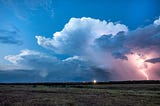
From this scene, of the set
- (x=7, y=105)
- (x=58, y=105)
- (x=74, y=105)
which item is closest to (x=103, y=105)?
(x=74, y=105)

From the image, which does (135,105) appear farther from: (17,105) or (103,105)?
(17,105)

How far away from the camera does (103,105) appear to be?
3647cm

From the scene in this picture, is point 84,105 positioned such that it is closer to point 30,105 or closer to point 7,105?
point 30,105

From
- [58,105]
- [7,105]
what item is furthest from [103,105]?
[7,105]

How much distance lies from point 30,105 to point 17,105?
5.97ft

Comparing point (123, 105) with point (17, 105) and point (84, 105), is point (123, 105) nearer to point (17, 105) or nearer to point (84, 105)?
point (84, 105)

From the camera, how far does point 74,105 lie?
36188 mm

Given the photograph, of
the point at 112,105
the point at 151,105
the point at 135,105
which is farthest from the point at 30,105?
the point at 151,105

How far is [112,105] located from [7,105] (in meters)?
15.2

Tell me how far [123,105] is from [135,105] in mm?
1759

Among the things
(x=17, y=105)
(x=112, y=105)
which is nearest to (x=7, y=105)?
(x=17, y=105)

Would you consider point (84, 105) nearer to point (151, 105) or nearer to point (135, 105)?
point (135, 105)

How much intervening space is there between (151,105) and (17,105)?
19.4 metres

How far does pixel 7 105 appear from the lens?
35.0 metres
